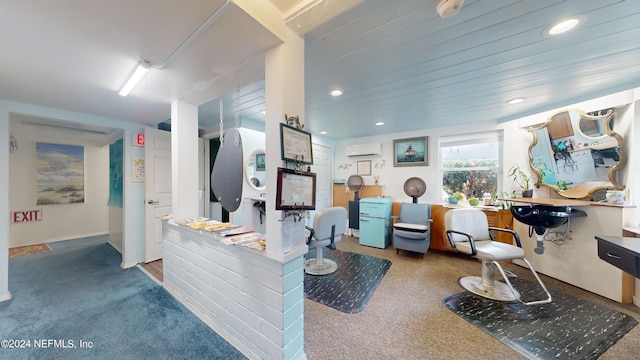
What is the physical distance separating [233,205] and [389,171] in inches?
135

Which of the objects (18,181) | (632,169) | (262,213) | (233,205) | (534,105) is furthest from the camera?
(18,181)

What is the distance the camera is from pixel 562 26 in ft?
4.25

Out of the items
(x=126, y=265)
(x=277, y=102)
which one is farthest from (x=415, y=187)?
(x=126, y=265)

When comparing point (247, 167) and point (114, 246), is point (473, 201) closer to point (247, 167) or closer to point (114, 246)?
point (247, 167)

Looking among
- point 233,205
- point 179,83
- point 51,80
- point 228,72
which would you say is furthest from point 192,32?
point 51,80

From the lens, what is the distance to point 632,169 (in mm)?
2084

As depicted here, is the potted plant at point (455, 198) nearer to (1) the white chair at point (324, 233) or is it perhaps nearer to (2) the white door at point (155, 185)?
(1) the white chair at point (324, 233)

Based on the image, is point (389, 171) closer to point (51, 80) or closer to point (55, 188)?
point (51, 80)

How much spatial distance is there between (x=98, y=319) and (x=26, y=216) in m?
3.92

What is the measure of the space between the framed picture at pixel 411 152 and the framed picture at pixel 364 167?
56 cm

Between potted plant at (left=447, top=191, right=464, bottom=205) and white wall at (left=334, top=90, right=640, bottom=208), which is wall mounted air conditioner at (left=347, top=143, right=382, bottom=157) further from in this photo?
potted plant at (left=447, top=191, right=464, bottom=205)

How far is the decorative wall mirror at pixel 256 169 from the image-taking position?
3.12 metres

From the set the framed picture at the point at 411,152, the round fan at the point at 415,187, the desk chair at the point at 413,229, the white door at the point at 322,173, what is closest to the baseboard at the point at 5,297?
the white door at the point at 322,173

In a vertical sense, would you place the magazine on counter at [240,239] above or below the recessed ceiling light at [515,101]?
below
